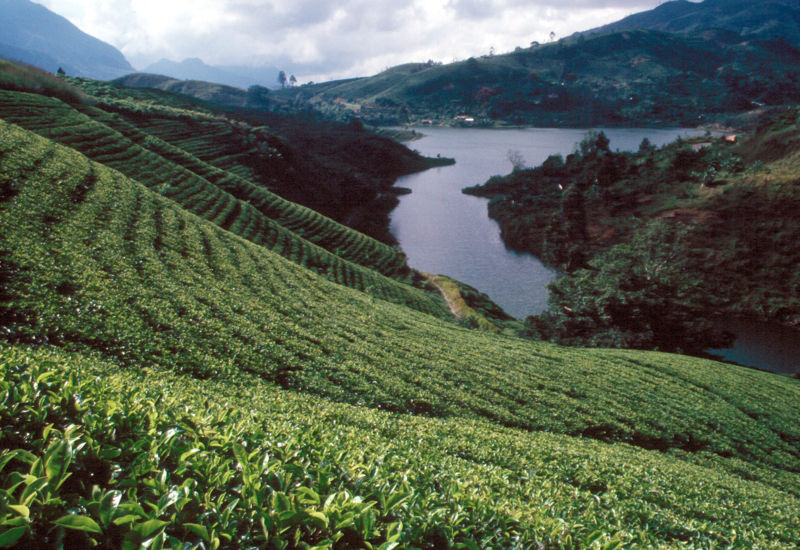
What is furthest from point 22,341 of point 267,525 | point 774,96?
point 774,96

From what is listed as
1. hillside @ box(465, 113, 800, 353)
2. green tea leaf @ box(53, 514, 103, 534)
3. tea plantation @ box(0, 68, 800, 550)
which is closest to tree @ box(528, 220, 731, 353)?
hillside @ box(465, 113, 800, 353)

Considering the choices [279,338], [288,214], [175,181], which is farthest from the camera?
[288,214]

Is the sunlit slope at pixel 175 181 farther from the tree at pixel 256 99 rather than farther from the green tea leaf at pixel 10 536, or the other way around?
the tree at pixel 256 99

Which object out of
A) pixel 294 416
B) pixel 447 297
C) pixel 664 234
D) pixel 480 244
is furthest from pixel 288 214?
pixel 294 416

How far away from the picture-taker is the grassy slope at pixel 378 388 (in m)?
5.16

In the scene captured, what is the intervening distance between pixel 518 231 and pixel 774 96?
172m

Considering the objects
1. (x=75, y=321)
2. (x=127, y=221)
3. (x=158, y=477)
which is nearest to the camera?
(x=158, y=477)

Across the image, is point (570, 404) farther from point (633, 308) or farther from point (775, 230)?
point (775, 230)

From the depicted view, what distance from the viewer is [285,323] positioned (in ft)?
42.4

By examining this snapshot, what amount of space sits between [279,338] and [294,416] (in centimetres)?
505

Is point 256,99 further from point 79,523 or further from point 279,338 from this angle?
point 79,523

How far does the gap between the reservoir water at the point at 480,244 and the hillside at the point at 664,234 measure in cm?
363

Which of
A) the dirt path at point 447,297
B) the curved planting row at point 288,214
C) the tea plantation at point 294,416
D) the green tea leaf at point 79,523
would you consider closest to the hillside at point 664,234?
the dirt path at point 447,297

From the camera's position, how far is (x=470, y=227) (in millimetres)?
74125
